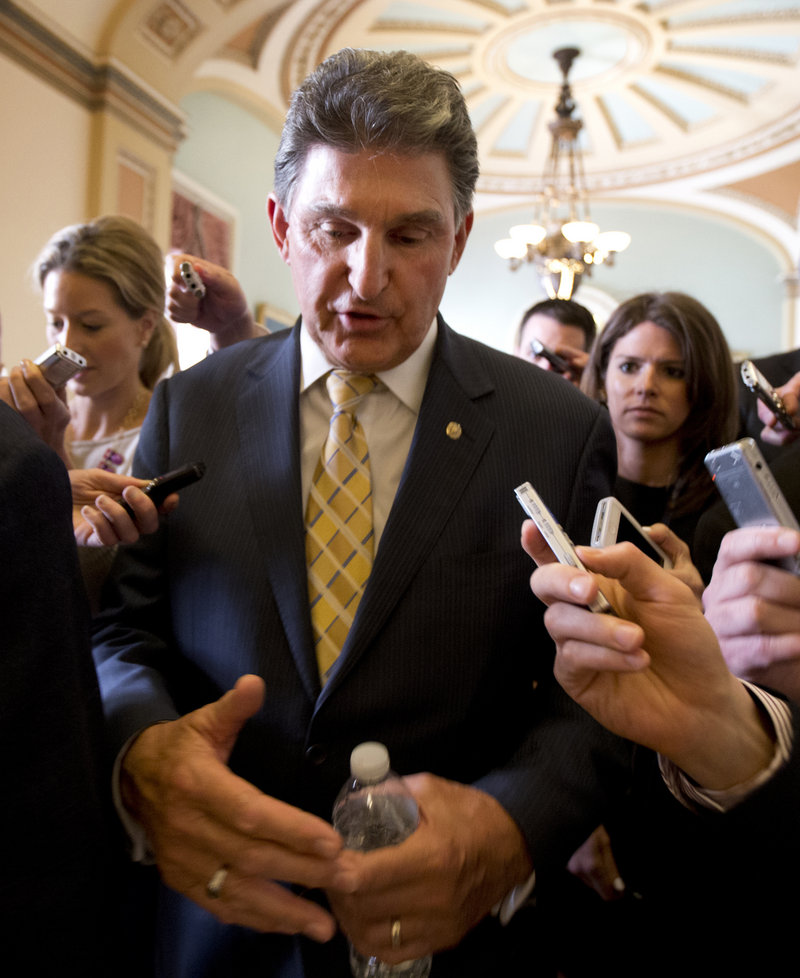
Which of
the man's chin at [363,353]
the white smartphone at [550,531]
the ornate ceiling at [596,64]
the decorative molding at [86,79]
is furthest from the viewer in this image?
the ornate ceiling at [596,64]

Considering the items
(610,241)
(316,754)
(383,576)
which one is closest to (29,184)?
(383,576)

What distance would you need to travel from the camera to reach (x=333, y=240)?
127 cm

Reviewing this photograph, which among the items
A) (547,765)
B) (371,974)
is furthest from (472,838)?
(371,974)

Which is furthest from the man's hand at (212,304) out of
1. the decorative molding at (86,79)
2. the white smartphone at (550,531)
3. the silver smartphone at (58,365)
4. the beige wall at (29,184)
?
the decorative molding at (86,79)

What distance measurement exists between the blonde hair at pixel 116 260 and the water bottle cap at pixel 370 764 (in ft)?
5.29

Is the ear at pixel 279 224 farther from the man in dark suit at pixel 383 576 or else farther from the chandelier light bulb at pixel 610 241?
the chandelier light bulb at pixel 610 241

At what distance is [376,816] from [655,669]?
1.45ft

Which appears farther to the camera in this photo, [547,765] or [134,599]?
[134,599]

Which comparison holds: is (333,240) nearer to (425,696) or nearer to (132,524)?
(132,524)

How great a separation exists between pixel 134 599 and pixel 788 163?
10203 mm

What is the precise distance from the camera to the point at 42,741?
0.76 metres

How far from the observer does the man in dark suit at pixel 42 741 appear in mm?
725

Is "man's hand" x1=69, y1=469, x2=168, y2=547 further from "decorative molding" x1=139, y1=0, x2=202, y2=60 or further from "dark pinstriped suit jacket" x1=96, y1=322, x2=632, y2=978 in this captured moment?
"decorative molding" x1=139, y1=0, x2=202, y2=60

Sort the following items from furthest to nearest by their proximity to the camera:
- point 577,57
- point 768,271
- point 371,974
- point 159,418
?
point 768,271 < point 577,57 < point 159,418 < point 371,974
